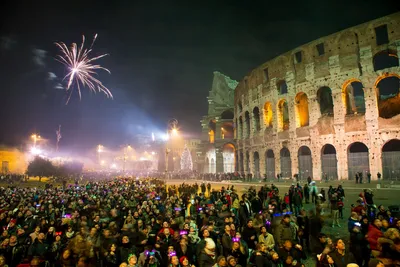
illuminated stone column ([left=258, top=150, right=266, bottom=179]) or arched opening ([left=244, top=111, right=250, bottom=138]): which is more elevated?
arched opening ([left=244, top=111, right=250, bottom=138])

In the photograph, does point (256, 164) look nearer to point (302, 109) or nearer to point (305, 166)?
point (305, 166)

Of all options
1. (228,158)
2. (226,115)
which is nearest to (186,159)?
(226,115)

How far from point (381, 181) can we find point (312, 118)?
29.3 feet

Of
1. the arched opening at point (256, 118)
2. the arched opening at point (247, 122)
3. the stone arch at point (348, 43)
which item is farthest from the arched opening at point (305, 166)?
the stone arch at point (348, 43)

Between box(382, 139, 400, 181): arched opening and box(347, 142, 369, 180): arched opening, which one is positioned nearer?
box(382, 139, 400, 181): arched opening

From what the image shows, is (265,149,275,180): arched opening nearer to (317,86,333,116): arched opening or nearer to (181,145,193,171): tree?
(317,86,333,116): arched opening

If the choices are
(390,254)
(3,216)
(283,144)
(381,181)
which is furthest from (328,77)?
(3,216)

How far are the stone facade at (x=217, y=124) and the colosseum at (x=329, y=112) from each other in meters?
12.0

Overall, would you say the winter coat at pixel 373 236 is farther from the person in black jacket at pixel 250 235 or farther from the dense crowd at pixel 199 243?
the person in black jacket at pixel 250 235

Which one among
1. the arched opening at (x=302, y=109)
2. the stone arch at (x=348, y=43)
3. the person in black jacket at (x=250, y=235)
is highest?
the stone arch at (x=348, y=43)

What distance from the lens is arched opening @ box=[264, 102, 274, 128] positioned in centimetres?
3522

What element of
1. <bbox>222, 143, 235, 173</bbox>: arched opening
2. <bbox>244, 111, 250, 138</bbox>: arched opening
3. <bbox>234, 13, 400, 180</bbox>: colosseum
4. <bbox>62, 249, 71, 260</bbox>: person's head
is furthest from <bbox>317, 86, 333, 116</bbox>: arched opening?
<bbox>62, 249, 71, 260</bbox>: person's head

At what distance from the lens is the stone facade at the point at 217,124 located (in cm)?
4940

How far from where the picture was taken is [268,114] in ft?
118
